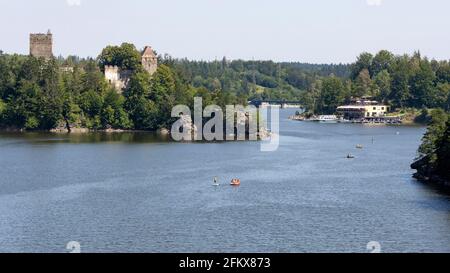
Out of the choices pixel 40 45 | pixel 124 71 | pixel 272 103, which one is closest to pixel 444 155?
pixel 124 71

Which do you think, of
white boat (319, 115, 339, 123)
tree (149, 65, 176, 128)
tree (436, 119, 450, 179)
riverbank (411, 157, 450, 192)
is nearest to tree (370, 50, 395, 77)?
white boat (319, 115, 339, 123)

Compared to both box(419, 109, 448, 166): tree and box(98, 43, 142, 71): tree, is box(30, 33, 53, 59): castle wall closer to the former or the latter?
box(98, 43, 142, 71): tree

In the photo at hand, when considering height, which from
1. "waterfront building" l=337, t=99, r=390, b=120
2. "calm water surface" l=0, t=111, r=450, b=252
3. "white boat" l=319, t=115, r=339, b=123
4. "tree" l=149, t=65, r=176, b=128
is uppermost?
"tree" l=149, t=65, r=176, b=128

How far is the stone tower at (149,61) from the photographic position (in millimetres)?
112625

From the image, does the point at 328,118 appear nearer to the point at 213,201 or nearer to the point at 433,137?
the point at 433,137

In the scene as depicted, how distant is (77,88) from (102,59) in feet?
27.9

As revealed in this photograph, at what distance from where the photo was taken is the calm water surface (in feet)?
107

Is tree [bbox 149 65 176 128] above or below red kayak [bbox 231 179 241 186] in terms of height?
above

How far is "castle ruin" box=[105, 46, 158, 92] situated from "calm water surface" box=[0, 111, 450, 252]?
114ft

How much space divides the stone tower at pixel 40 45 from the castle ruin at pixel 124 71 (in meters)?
12.4

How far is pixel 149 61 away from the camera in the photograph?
11306 cm

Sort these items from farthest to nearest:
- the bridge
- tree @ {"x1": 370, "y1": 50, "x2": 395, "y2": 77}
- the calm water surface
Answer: the bridge → tree @ {"x1": 370, "y1": 50, "x2": 395, "y2": 77} → the calm water surface

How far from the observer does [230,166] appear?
199 ft

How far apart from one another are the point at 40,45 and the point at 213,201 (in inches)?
3162
